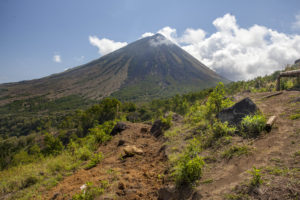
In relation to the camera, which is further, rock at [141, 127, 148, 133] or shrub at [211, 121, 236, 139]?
rock at [141, 127, 148, 133]

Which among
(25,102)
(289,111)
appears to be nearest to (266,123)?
(289,111)

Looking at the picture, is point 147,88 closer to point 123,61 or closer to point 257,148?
point 123,61

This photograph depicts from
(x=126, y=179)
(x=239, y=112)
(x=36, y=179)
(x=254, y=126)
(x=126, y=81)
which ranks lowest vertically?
(x=36, y=179)

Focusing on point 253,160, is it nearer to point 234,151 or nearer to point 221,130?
point 234,151

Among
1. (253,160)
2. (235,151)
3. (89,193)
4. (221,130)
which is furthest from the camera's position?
(221,130)

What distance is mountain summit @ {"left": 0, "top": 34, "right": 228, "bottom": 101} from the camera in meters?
145

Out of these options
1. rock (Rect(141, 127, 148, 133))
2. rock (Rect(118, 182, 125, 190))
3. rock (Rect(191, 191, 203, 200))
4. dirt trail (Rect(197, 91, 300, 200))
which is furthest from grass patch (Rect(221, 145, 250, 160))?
rock (Rect(141, 127, 148, 133))

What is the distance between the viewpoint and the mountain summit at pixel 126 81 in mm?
145125

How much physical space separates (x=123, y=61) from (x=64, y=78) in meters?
71.5

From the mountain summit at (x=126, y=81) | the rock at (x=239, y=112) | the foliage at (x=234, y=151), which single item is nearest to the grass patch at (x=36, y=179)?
the foliage at (x=234, y=151)

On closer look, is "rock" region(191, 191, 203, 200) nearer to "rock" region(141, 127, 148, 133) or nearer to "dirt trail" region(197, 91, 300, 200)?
"dirt trail" region(197, 91, 300, 200)

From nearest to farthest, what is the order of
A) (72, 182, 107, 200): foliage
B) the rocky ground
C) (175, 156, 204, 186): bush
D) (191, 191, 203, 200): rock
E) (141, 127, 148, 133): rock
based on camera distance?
the rocky ground → (191, 191, 203, 200): rock → (175, 156, 204, 186): bush → (72, 182, 107, 200): foliage → (141, 127, 148, 133): rock

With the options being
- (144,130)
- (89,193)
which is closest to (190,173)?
(89,193)

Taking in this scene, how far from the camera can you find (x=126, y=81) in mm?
168750
